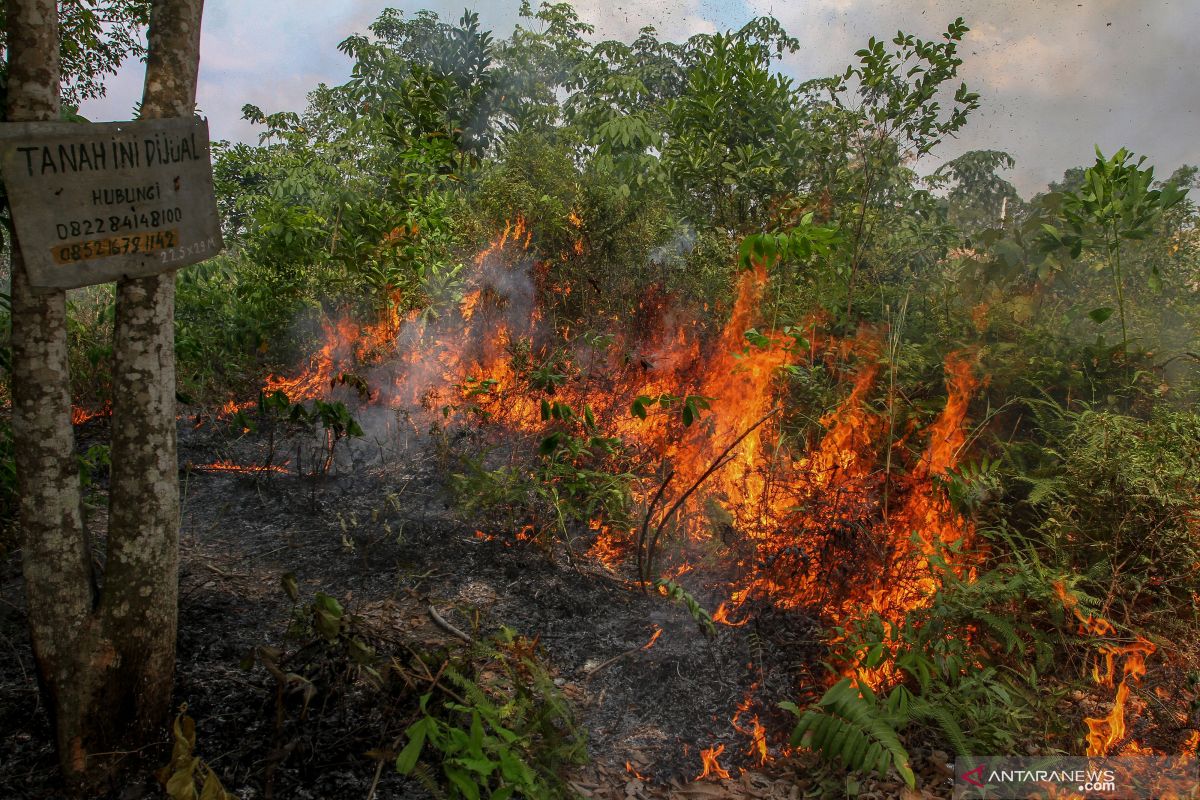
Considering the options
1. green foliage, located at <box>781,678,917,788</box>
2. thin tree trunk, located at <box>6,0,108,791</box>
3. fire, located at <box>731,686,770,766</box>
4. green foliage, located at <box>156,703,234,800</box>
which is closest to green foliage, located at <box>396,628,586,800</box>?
green foliage, located at <box>156,703,234,800</box>

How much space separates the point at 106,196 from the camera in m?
2.03

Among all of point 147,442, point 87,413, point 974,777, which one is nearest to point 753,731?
point 974,777

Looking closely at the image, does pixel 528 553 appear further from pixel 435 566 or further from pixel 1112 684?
pixel 1112 684

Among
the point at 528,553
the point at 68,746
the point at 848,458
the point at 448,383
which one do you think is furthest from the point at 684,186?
the point at 68,746

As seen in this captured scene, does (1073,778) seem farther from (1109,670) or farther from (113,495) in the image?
(113,495)

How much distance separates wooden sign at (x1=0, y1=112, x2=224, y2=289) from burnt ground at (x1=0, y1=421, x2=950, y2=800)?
55.5 inches

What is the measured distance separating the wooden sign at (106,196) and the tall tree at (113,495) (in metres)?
0.10

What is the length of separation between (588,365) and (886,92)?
3163mm

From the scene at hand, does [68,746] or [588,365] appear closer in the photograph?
[68,746]

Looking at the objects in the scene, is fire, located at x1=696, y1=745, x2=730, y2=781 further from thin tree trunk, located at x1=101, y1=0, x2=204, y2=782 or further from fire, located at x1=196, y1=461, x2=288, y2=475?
fire, located at x1=196, y1=461, x2=288, y2=475

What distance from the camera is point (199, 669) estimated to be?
2.71m

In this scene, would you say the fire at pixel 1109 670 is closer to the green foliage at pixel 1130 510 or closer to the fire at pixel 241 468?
the green foliage at pixel 1130 510

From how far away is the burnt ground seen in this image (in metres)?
2.37

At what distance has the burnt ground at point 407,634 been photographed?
2.37 meters
